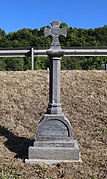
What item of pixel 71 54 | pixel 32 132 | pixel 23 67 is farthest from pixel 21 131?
pixel 23 67

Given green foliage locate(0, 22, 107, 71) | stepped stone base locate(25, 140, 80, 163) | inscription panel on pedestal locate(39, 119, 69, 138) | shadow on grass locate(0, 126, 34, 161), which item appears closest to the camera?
stepped stone base locate(25, 140, 80, 163)

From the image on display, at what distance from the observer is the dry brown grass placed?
20.3 ft

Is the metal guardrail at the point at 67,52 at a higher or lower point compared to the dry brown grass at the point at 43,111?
higher

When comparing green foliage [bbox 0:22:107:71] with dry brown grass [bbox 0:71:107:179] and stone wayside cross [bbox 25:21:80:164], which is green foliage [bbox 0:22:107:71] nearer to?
dry brown grass [bbox 0:71:107:179]

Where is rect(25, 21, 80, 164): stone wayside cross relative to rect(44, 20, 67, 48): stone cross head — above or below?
below

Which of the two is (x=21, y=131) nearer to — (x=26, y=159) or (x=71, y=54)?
(x=26, y=159)

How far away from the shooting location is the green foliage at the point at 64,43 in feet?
47.6

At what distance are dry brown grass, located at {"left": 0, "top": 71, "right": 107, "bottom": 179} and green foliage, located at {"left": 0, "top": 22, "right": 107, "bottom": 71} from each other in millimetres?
1965

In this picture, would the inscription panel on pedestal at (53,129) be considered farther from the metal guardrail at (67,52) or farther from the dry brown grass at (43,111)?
the metal guardrail at (67,52)

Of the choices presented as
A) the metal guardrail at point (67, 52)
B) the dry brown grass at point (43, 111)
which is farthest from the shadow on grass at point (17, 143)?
the metal guardrail at point (67, 52)

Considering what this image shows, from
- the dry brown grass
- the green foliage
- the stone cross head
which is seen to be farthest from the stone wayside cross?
the green foliage

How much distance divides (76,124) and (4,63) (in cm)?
880

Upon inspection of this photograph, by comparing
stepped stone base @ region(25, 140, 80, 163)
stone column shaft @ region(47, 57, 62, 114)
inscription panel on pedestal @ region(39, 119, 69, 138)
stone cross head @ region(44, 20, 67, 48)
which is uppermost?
stone cross head @ region(44, 20, 67, 48)

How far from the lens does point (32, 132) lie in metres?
8.30
